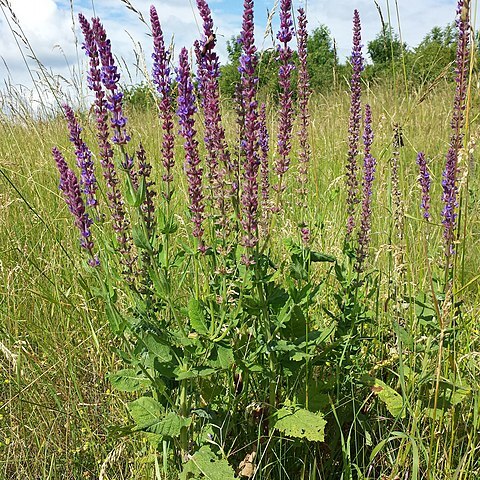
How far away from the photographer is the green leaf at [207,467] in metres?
1.61

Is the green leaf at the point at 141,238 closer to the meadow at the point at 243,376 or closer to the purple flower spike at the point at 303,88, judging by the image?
the meadow at the point at 243,376

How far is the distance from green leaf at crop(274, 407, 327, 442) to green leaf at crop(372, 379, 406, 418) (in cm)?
25

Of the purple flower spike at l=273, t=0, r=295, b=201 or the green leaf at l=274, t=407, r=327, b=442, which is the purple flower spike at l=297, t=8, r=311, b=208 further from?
the green leaf at l=274, t=407, r=327, b=442

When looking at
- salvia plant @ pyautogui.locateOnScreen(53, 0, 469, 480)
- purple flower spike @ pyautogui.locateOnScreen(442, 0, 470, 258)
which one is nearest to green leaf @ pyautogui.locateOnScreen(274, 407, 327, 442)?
salvia plant @ pyautogui.locateOnScreen(53, 0, 469, 480)

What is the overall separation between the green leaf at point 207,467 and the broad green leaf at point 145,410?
0.60 feet

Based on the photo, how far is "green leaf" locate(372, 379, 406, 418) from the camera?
6.01ft

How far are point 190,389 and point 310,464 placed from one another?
51 centimetres

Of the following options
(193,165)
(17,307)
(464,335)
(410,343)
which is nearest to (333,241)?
(464,335)

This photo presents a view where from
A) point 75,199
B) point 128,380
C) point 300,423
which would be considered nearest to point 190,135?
point 75,199

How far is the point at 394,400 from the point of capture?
73.7 inches

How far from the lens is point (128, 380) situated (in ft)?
6.15

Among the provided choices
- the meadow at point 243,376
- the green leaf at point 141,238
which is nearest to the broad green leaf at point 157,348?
the meadow at point 243,376

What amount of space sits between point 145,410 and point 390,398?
34.2 inches

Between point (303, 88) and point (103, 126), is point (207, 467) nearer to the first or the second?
point (103, 126)
